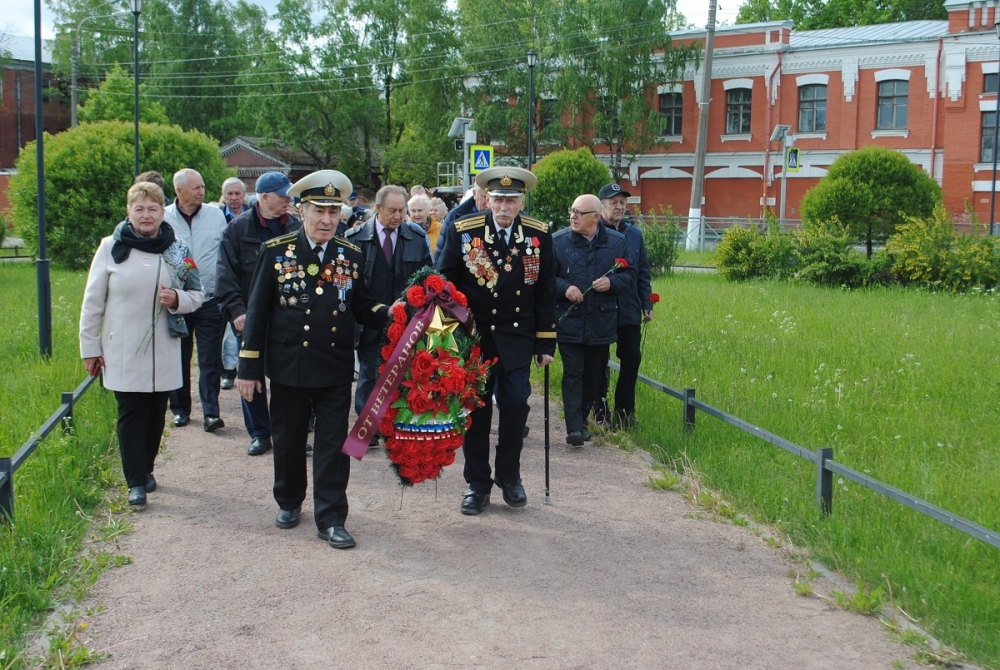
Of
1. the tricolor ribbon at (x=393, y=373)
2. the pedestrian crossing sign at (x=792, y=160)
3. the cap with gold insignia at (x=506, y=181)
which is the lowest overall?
the tricolor ribbon at (x=393, y=373)

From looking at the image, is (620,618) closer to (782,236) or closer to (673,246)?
(782,236)

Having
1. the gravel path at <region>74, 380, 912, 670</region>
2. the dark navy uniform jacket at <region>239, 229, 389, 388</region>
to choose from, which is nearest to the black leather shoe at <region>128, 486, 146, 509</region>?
the gravel path at <region>74, 380, 912, 670</region>

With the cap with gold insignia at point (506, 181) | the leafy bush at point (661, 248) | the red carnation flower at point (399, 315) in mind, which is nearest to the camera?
the red carnation flower at point (399, 315)

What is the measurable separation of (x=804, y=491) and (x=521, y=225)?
101 inches

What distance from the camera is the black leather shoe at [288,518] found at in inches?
252

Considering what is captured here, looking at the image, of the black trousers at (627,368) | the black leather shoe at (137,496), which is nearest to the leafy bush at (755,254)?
the black trousers at (627,368)

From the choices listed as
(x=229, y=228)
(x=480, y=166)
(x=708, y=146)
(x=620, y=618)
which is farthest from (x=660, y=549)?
(x=708, y=146)

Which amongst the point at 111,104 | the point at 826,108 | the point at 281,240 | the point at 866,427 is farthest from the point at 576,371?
the point at 111,104

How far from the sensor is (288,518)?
21.1ft

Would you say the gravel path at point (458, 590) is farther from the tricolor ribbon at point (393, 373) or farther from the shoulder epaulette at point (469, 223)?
the shoulder epaulette at point (469, 223)

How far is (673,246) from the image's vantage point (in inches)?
966

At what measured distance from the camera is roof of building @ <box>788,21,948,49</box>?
42594 millimetres

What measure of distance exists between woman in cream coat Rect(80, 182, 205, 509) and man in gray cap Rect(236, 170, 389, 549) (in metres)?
0.99

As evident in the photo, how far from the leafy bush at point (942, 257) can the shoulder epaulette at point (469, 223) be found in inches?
572
